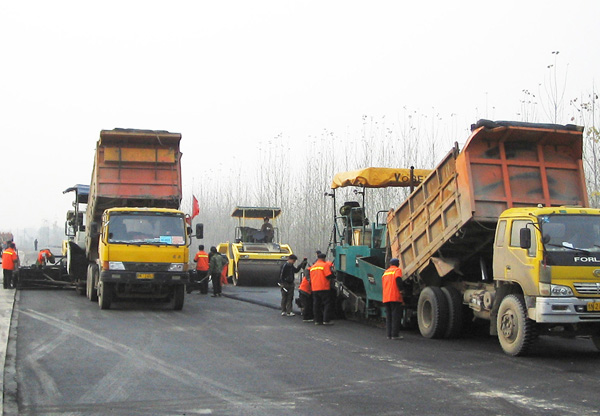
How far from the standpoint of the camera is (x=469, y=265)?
46.2ft

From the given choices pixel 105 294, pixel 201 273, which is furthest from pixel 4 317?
pixel 201 273

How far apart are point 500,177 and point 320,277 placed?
4.90 metres

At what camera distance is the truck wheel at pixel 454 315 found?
13664 millimetres

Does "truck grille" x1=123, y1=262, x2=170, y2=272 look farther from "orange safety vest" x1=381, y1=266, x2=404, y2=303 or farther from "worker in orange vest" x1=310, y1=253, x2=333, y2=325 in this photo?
"orange safety vest" x1=381, y1=266, x2=404, y2=303

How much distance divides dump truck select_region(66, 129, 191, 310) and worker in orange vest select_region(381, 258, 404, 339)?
227 inches

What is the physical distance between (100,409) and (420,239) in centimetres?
793

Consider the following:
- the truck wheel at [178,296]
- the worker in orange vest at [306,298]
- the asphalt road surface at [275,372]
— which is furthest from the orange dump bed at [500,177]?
the truck wheel at [178,296]

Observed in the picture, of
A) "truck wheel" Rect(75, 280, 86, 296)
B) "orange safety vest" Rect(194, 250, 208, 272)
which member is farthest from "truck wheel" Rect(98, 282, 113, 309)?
"orange safety vest" Rect(194, 250, 208, 272)

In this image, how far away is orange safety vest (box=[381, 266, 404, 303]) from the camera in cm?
1395

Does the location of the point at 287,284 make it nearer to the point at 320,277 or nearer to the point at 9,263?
the point at 320,277

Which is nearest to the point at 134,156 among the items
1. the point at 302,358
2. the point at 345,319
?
the point at 345,319

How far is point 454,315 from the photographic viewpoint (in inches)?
538

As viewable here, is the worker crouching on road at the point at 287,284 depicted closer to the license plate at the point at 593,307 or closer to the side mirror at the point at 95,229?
the side mirror at the point at 95,229

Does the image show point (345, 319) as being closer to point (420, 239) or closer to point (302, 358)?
point (420, 239)
